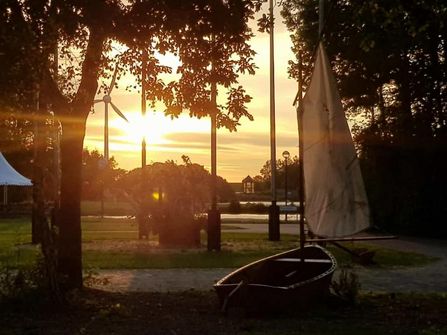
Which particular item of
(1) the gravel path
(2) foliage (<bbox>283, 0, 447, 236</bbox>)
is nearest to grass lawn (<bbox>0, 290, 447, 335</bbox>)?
(1) the gravel path

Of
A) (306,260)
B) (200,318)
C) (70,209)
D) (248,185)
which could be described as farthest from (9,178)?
(248,185)

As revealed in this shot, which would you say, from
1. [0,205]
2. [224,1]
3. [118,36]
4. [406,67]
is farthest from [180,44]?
[0,205]

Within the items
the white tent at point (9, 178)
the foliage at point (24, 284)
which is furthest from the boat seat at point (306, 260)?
the white tent at point (9, 178)

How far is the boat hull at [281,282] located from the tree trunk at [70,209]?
2754 mm

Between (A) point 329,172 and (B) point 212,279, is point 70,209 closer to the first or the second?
(B) point 212,279

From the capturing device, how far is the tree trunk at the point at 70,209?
11961mm

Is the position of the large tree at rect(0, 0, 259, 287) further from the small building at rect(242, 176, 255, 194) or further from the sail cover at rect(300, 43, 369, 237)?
the small building at rect(242, 176, 255, 194)

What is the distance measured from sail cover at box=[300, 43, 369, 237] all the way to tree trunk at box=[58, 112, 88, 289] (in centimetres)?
415

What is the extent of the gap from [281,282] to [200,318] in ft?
5.69

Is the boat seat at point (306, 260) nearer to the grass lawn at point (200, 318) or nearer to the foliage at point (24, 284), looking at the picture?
the grass lawn at point (200, 318)

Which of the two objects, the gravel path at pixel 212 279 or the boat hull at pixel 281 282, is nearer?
the boat hull at pixel 281 282

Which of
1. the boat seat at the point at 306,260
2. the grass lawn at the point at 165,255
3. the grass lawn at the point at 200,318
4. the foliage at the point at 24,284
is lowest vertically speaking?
the grass lawn at the point at 200,318

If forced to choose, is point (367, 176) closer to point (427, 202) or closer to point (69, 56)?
point (427, 202)

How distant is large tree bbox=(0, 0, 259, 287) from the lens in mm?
10547
